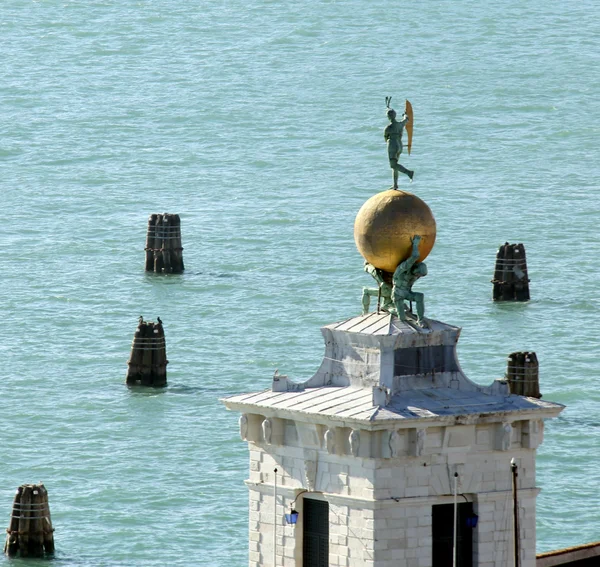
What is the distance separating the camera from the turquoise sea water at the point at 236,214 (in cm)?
6956

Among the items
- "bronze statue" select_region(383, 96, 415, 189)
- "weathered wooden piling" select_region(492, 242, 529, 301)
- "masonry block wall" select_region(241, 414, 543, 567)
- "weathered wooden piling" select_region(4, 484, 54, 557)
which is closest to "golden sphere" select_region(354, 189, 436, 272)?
"bronze statue" select_region(383, 96, 415, 189)

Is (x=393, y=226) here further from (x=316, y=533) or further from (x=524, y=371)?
(x=524, y=371)

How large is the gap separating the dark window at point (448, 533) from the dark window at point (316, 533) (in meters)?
1.13

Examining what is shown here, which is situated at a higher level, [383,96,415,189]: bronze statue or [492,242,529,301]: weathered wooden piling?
[383,96,415,189]: bronze statue

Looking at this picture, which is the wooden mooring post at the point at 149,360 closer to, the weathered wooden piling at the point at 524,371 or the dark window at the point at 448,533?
the weathered wooden piling at the point at 524,371

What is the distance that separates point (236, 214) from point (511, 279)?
26091 millimetres

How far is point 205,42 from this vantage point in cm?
16125

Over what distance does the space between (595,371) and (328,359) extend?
57.5 m

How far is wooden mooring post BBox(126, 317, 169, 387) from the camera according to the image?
80.2m

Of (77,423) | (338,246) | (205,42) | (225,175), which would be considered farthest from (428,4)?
(77,423)

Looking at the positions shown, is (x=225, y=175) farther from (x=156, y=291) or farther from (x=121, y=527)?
(x=121, y=527)

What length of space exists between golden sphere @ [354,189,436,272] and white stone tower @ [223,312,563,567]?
75 cm

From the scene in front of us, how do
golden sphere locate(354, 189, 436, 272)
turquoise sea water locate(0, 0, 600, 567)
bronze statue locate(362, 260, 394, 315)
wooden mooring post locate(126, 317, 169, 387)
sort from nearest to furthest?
golden sphere locate(354, 189, 436, 272)
bronze statue locate(362, 260, 394, 315)
turquoise sea water locate(0, 0, 600, 567)
wooden mooring post locate(126, 317, 169, 387)

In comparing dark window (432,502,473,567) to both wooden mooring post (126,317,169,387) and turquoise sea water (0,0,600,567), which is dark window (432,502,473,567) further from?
wooden mooring post (126,317,169,387)
